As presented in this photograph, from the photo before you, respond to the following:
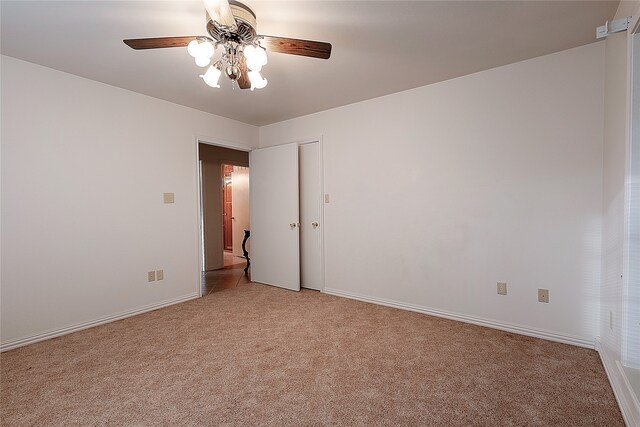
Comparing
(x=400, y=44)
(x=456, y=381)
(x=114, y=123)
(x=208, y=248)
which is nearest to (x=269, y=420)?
(x=456, y=381)

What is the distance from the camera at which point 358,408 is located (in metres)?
1.66

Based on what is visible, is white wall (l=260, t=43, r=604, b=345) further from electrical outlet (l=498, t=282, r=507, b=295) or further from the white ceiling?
the white ceiling

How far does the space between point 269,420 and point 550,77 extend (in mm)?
3237

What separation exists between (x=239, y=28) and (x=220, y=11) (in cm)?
30

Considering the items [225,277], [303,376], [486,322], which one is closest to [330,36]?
[303,376]

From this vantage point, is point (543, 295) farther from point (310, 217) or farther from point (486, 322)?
point (310, 217)

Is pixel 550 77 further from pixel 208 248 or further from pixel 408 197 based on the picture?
pixel 208 248

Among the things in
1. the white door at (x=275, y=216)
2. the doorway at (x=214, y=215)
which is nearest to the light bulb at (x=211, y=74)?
the white door at (x=275, y=216)

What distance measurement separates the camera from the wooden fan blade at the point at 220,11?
1.35 meters

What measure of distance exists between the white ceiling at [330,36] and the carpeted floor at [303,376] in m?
2.36

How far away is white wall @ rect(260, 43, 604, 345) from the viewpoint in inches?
92.4

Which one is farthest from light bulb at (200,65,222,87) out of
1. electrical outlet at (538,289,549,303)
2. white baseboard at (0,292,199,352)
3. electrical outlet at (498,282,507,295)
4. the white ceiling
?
electrical outlet at (538,289,549,303)

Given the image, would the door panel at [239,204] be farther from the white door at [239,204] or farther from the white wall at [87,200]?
the white wall at [87,200]

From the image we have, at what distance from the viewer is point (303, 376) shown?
197cm
